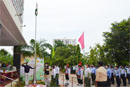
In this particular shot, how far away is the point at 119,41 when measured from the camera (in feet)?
46.9

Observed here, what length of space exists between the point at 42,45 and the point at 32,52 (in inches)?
48.7

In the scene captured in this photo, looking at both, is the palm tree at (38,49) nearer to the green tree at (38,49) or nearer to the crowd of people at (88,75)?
the green tree at (38,49)

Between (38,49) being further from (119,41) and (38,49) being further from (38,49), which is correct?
(119,41)

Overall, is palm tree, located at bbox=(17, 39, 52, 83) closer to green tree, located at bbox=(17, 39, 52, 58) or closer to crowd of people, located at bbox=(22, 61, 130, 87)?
green tree, located at bbox=(17, 39, 52, 58)

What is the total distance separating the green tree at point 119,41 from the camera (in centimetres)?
1388

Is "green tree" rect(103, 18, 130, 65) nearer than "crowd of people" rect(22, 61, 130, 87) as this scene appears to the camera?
No

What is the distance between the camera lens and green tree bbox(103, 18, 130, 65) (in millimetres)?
13883

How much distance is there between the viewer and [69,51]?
88.2ft

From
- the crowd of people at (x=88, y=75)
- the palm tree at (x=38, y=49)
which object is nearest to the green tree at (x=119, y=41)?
the crowd of people at (x=88, y=75)

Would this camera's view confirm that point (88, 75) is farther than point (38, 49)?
No

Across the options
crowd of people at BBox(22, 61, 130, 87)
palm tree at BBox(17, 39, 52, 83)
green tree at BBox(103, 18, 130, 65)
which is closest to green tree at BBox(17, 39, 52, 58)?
palm tree at BBox(17, 39, 52, 83)

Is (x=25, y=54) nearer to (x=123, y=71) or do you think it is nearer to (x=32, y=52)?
(x=32, y=52)

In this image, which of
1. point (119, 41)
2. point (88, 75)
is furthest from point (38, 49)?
point (119, 41)

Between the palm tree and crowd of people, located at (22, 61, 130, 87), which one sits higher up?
the palm tree
